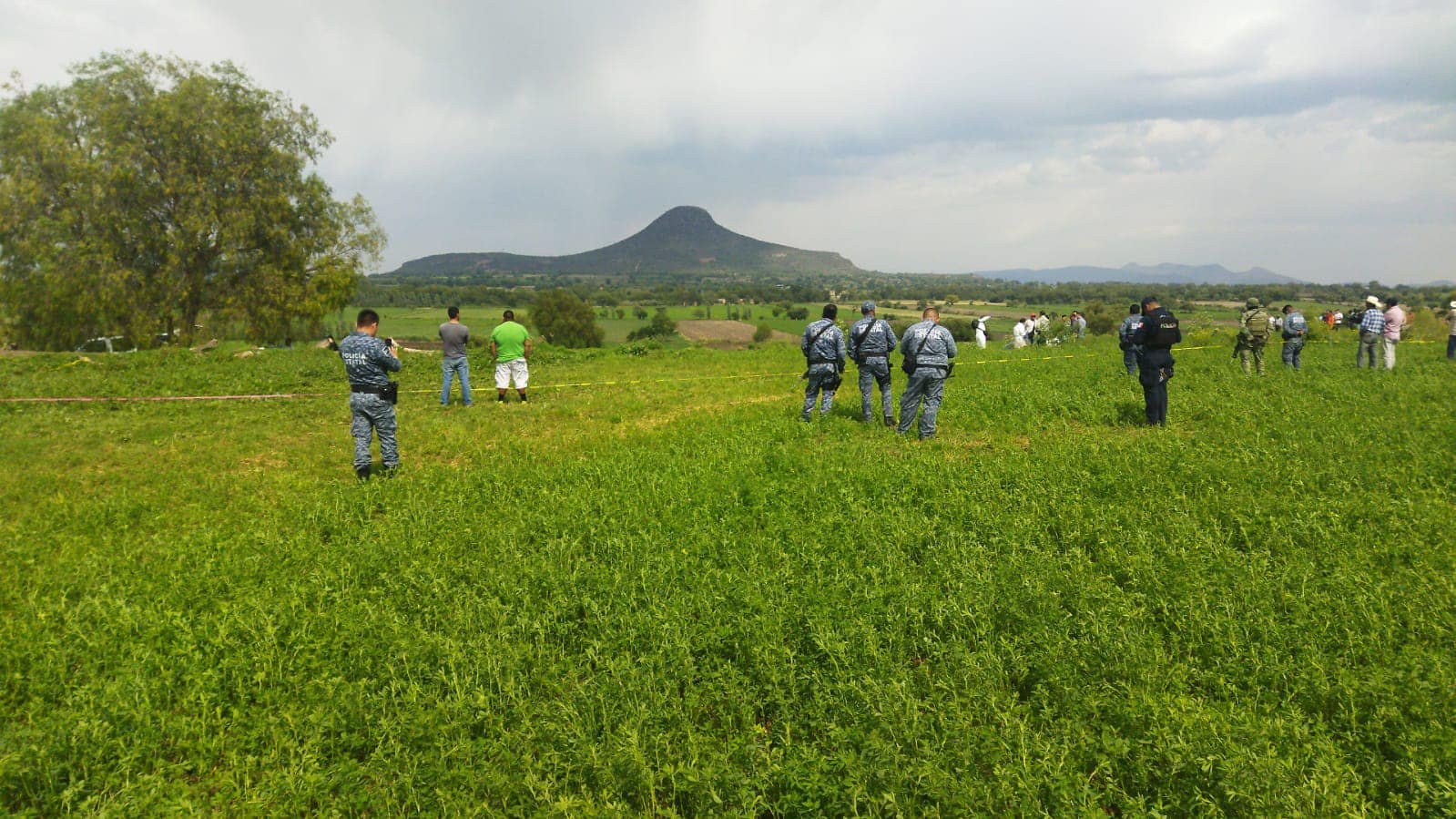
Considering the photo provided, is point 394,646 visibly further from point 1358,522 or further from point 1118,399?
point 1118,399

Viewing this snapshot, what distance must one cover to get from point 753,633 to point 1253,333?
17.2 metres

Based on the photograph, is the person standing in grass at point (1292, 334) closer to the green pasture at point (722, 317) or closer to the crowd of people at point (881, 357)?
the crowd of people at point (881, 357)

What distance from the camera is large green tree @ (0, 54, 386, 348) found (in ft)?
81.0

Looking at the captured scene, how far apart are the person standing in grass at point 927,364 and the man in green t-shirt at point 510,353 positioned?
28.0ft

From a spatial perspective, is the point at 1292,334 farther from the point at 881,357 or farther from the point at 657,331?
the point at 657,331

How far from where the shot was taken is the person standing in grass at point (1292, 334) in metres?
17.0

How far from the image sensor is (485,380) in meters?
20.0

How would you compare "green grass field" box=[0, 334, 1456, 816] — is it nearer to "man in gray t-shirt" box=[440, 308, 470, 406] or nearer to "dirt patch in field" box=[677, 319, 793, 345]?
"man in gray t-shirt" box=[440, 308, 470, 406]

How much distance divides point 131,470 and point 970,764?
11884mm

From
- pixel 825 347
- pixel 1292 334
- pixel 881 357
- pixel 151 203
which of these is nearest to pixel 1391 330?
pixel 1292 334

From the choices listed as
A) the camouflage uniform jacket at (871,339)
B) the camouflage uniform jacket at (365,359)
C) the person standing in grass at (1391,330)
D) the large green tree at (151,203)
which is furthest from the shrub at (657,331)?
the camouflage uniform jacket at (365,359)

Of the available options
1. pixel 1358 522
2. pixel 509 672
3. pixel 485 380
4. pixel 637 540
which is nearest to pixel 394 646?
pixel 509 672

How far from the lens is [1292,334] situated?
17094 mm

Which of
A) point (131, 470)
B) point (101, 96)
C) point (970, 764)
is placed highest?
point (101, 96)
